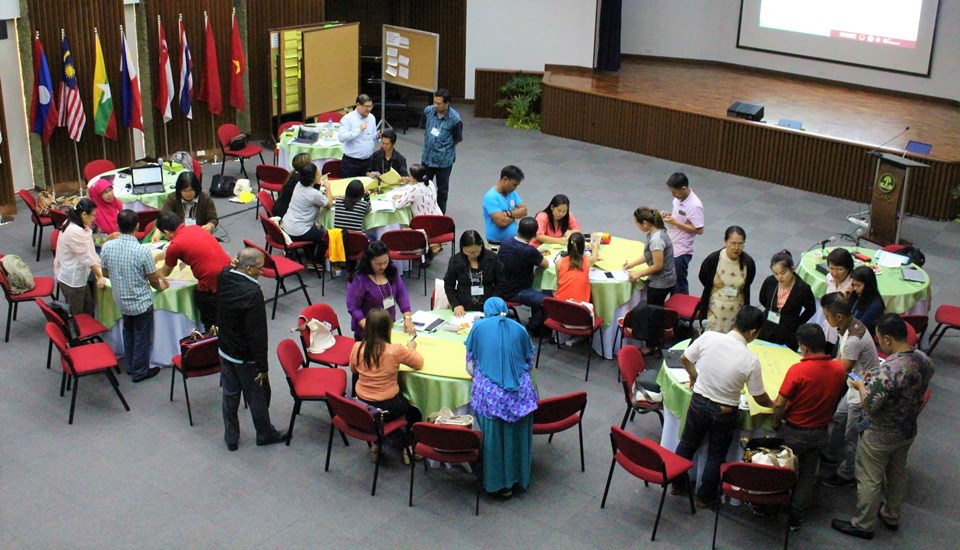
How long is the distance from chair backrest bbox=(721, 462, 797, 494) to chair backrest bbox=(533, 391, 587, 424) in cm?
109

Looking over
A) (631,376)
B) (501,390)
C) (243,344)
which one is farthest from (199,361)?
(631,376)

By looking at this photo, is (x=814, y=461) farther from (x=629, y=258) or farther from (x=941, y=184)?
(x=941, y=184)

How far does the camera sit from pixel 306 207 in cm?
970

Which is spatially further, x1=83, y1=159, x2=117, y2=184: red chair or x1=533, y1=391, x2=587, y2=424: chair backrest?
x1=83, y1=159, x2=117, y2=184: red chair

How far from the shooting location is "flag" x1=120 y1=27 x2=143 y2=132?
12341mm

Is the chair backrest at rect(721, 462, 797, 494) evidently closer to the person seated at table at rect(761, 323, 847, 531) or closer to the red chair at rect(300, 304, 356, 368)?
the person seated at table at rect(761, 323, 847, 531)

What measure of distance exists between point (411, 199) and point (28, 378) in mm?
4028

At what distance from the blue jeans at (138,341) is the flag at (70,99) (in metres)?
5.13

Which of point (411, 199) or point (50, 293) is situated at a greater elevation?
point (411, 199)

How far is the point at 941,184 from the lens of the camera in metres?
12.3

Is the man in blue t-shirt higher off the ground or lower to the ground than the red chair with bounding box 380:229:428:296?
higher

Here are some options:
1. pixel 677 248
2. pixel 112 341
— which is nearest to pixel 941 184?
pixel 677 248

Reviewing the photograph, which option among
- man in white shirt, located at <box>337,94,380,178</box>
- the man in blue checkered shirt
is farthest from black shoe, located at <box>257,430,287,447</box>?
man in white shirt, located at <box>337,94,380,178</box>

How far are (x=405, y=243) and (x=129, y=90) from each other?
5276 millimetres
